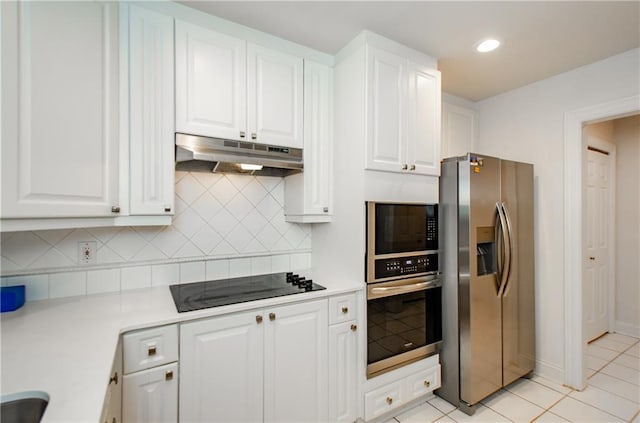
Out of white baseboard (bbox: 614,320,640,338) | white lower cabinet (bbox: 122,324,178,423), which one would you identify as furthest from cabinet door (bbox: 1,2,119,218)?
white baseboard (bbox: 614,320,640,338)

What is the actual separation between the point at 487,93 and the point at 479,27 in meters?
1.22

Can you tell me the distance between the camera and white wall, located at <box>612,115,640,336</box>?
3303mm

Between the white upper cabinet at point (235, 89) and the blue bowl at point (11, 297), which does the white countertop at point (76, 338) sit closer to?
the blue bowl at point (11, 297)

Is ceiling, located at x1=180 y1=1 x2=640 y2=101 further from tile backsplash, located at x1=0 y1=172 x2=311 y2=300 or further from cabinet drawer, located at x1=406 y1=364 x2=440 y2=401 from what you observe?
cabinet drawer, located at x1=406 y1=364 x2=440 y2=401

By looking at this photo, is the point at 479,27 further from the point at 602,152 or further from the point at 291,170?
the point at 602,152

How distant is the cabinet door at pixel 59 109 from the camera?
1147 mm

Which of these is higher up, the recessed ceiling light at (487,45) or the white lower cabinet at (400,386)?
the recessed ceiling light at (487,45)

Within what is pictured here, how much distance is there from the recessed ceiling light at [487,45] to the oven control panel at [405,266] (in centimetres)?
147

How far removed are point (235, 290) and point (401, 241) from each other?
1.09m

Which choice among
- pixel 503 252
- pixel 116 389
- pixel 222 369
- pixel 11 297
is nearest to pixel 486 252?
pixel 503 252

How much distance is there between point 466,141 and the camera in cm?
299

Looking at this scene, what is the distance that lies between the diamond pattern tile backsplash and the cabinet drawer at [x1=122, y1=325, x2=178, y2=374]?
2.14 ft

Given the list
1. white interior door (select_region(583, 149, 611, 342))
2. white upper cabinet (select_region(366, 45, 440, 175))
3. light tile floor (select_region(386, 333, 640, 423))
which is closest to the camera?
white upper cabinet (select_region(366, 45, 440, 175))

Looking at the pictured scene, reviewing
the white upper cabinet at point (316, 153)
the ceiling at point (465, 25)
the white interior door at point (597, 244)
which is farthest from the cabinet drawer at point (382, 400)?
the white interior door at point (597, 244)
